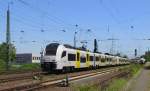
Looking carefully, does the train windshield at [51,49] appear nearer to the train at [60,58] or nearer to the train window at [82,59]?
the train at [60,58]

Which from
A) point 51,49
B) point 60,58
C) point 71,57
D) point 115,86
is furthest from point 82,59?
point 115,86

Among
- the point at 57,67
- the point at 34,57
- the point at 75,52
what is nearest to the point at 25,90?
the point at 57,67

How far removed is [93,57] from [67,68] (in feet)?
56.3

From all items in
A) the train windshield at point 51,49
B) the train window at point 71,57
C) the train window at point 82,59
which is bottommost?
the train window at point 82,59

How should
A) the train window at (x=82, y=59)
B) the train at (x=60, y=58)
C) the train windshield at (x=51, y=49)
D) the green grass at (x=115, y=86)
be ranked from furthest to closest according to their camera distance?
the train window at (x=82, y=59) → the train windshield at (x=51, y=49) → the train at (x=60, y=58) → the green grass at (x=115, y=86)

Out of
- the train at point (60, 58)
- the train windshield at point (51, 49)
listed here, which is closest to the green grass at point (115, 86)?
the train at point (60, 58)

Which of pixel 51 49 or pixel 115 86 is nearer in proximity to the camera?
pixel 115 86

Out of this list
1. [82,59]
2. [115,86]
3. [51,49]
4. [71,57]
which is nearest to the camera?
[115,86]

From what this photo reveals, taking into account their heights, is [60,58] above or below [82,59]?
above

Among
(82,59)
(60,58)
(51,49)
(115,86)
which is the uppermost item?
(51,49)

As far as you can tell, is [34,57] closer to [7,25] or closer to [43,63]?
[7,25]

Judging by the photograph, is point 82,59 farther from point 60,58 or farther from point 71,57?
point 60,58

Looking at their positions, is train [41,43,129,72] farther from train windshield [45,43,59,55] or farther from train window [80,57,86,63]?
train window [80,57,86,63]

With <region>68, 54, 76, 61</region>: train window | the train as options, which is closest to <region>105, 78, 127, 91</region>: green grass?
the train
